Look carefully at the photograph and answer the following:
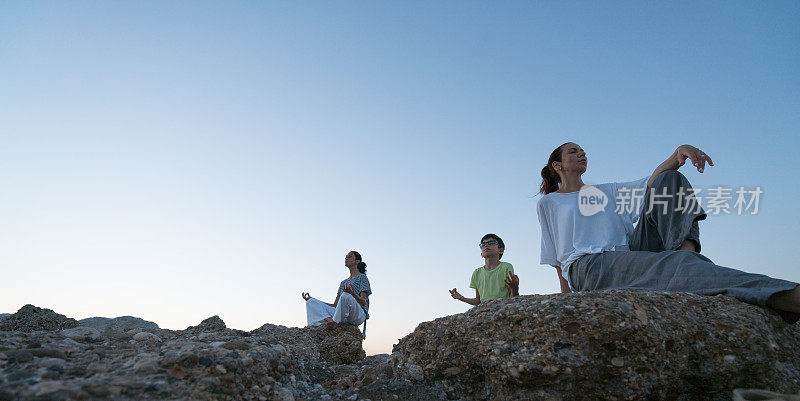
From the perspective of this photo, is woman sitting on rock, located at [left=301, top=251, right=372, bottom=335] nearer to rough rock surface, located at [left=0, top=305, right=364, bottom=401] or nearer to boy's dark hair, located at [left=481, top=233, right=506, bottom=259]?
boy's dark hair, located at [left=481, top=233, right=506, bottom=259]

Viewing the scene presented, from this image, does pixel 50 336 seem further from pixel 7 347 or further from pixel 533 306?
pixel 533 306

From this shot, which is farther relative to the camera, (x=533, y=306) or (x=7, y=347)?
(x=533, y=306)

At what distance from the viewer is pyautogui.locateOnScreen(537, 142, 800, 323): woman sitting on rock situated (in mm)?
3070

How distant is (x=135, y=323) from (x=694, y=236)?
9.63 m

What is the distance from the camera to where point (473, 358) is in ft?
8.51

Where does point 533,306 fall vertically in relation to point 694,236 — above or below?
below

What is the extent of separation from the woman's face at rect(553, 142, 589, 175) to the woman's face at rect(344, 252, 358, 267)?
5.24 m

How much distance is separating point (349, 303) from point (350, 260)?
1297 mm

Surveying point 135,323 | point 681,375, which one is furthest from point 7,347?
point 135,323

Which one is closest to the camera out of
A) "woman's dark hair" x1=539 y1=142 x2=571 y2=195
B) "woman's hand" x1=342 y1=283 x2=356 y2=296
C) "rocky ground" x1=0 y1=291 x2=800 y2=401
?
"rocky ground" x1=0 y1=291 x2=800 y2=401

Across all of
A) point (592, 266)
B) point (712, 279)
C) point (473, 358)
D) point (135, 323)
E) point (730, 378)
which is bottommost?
point (730, 378)

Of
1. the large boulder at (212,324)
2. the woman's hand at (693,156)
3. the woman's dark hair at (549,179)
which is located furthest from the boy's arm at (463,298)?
the woman's hand at (693,156)

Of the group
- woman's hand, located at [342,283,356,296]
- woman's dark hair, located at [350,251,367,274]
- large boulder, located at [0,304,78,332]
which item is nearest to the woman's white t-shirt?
woman's hand, located at [342,283,356,296]

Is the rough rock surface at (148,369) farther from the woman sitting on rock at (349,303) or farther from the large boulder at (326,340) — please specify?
the woman sitting on rock at (349,303)
